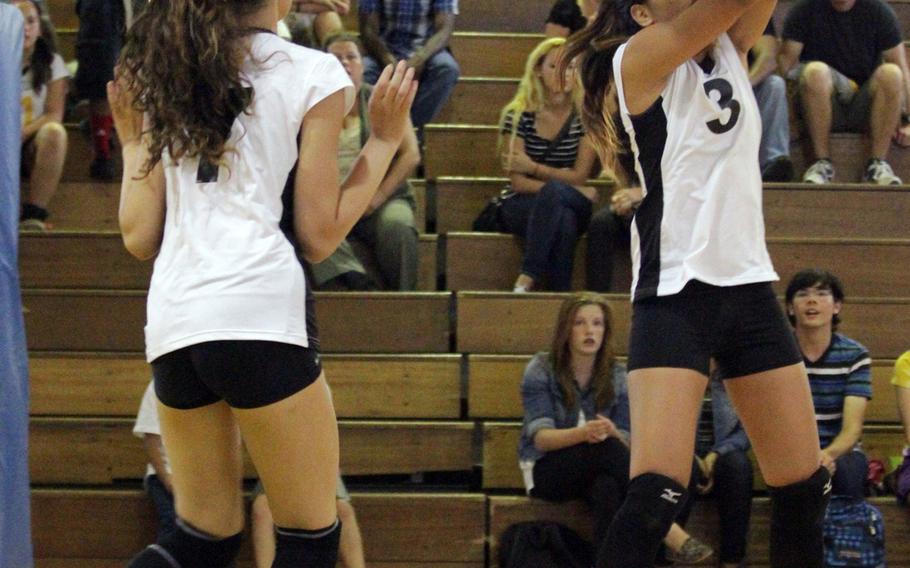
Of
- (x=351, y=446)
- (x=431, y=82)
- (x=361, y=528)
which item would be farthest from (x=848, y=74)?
(x=361, y=528)

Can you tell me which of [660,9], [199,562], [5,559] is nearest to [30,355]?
[5,559]

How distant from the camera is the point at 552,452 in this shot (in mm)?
4383

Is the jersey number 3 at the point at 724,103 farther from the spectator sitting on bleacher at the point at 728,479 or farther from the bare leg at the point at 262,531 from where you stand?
the bare leg at the point at 262,531

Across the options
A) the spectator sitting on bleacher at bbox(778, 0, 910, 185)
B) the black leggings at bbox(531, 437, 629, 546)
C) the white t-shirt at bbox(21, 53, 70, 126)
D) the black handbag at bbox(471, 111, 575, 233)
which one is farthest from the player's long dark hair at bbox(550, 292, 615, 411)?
the white t-shirt at bbox(21, 53, 70, 126)

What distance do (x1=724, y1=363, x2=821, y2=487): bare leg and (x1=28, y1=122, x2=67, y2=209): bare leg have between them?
3764mm

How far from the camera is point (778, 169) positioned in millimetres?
5609

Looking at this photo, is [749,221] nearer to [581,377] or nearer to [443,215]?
[581,377]

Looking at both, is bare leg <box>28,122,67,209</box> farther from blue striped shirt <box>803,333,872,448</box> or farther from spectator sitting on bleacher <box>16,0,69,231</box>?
blue striped shirt <box>803,333,872,448</box>

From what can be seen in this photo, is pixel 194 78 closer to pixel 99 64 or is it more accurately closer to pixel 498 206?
pixel 498 206

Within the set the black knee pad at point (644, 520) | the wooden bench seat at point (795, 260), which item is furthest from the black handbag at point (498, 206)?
the black knee pad at point (644, 520)

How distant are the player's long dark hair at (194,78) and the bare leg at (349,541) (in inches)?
90.1

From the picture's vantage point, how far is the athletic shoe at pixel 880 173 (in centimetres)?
564

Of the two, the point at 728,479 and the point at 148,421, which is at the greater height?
the point at 148,421

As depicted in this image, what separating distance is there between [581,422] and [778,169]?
1.81 m
